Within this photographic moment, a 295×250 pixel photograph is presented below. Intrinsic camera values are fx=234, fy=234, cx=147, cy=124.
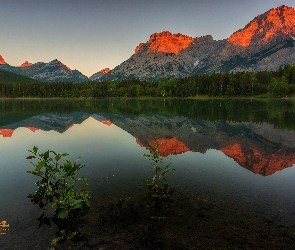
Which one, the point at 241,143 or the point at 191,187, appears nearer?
the point at 191,187

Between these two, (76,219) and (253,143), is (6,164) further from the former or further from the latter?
(253,143)

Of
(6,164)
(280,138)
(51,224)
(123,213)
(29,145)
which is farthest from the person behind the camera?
(280,138)

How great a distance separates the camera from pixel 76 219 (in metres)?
12.5

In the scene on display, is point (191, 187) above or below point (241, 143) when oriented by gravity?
below

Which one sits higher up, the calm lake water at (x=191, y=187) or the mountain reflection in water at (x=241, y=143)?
the mountain reflection in water at (x=241, y=143)

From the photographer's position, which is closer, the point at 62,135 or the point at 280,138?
the point at 280,138

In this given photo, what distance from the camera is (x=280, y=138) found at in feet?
129

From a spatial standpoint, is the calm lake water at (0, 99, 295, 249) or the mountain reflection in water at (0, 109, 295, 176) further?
the mountain reflection in water at (0, 109, 295, 176)

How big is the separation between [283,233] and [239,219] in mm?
2263

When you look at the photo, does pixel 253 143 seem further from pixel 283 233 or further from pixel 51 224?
pixel 51 224

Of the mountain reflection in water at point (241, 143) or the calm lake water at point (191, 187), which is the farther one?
the mountain reflection in water at point (241, 143)

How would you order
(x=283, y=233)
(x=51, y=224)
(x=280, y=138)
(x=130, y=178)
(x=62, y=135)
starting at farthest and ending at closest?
(x=62, y=135) → (x=280, y=138) → (x=130, y=178) → (x=51, y=224) → (x=283, y=233)

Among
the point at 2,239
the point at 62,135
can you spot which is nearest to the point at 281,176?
the point at 2,239

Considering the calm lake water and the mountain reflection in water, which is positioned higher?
the mountain reflection in water
